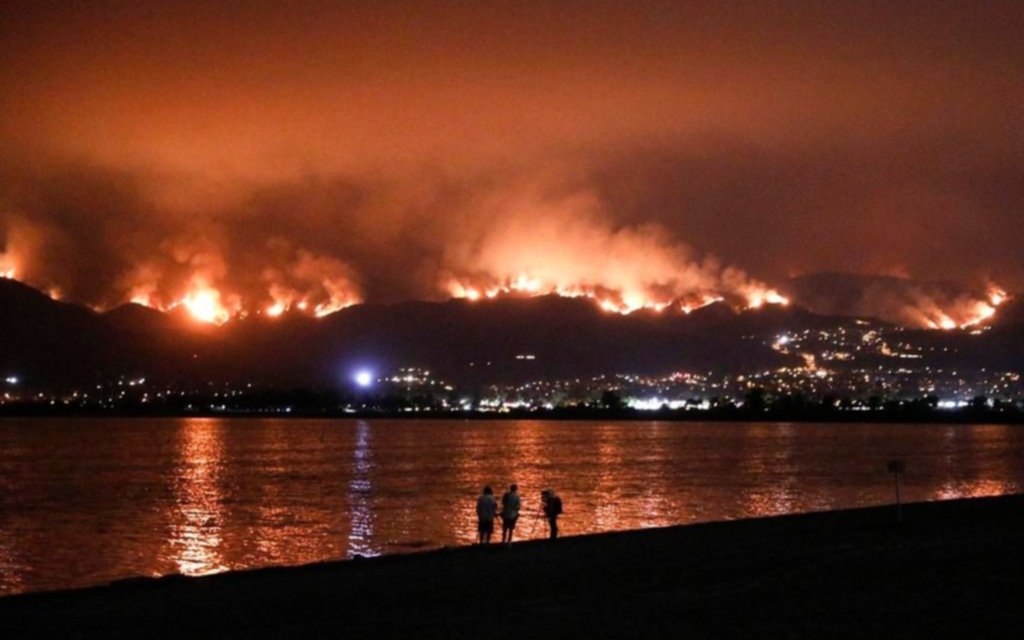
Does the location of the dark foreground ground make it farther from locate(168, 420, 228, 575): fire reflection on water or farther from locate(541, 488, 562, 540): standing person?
locate(168, 420, 228, 575): fire reflection on water

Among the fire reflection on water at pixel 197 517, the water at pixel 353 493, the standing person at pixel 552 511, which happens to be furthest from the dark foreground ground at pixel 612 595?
the water at pixel 353 493

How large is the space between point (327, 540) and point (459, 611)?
21.2 metres

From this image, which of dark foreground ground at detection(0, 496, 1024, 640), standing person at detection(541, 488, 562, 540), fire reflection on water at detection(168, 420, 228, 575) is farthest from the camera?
fire reflection on water at detection(168, 420, 228, 575)

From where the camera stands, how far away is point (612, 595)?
1627cm

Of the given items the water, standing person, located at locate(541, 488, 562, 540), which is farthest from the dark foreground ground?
the water

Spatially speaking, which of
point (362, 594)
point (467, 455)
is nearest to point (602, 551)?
point (362, 594)

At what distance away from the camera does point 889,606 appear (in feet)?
47.9

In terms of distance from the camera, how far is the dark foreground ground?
1373cm

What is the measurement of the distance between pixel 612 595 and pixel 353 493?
41334 millimetres

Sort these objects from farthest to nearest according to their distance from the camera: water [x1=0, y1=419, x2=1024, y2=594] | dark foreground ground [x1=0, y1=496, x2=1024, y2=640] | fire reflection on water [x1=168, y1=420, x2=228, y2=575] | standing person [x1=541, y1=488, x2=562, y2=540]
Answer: water [x1=0, y1=419, x2=1024, y2=594], fire reflection on water [x1=168, y1=420, x2=228, y2=575], standing person [x1=541, y1=488, x2=562, y2=540], dark foreground ground [x1=0, y1=496, x2=1024, y2=640]

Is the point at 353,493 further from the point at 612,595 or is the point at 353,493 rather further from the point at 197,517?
the point at 612,595

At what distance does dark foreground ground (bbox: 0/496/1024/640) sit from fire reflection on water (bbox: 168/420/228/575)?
8.89 meters

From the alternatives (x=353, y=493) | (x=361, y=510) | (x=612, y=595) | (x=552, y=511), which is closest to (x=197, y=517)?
(x=361, y=510)

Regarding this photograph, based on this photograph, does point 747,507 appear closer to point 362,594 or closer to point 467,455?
point 362,594
